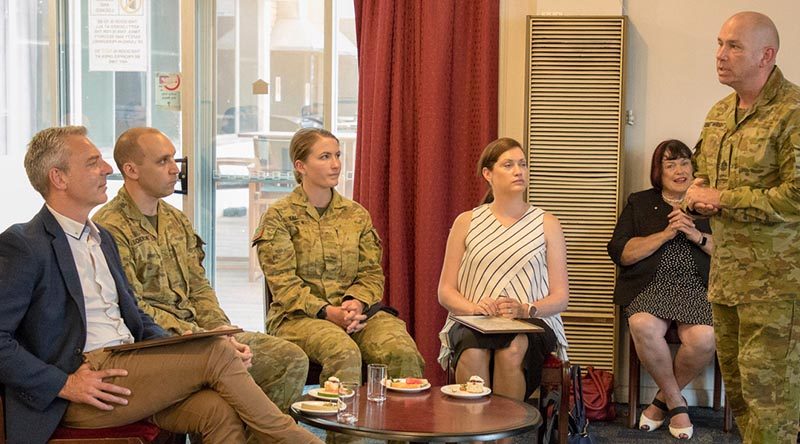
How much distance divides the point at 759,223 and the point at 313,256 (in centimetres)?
171

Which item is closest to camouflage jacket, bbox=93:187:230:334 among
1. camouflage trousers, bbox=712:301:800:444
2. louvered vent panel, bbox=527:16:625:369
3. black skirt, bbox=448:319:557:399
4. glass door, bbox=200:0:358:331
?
black skirt, bbox=448:319:557:399

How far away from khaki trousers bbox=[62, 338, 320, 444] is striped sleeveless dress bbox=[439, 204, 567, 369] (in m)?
1.13

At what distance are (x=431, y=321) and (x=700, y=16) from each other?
1.95 m

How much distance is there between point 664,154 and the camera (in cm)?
484

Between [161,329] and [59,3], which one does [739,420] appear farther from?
[59,3]

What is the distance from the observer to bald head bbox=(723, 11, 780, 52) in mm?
3492

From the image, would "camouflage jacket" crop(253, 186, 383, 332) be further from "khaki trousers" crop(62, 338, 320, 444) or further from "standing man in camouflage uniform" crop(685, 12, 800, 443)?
"standing man in camouflage uniform" crop(685, 12, 800, 443)

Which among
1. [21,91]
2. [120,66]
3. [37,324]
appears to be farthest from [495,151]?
[21,91]

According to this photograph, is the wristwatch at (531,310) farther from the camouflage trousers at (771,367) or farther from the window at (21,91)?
the window at (21,91)

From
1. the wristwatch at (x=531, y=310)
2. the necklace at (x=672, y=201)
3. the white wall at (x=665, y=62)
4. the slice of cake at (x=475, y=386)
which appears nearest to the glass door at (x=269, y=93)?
the white wall at (x=665, y=62)

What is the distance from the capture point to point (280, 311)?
4180mm

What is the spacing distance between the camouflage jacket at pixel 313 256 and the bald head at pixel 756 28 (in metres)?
1.66

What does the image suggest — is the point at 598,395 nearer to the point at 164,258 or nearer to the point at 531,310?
the point at 531,310

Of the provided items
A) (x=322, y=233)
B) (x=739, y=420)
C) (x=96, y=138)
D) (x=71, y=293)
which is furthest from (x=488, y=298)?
(x=96, y=138)
